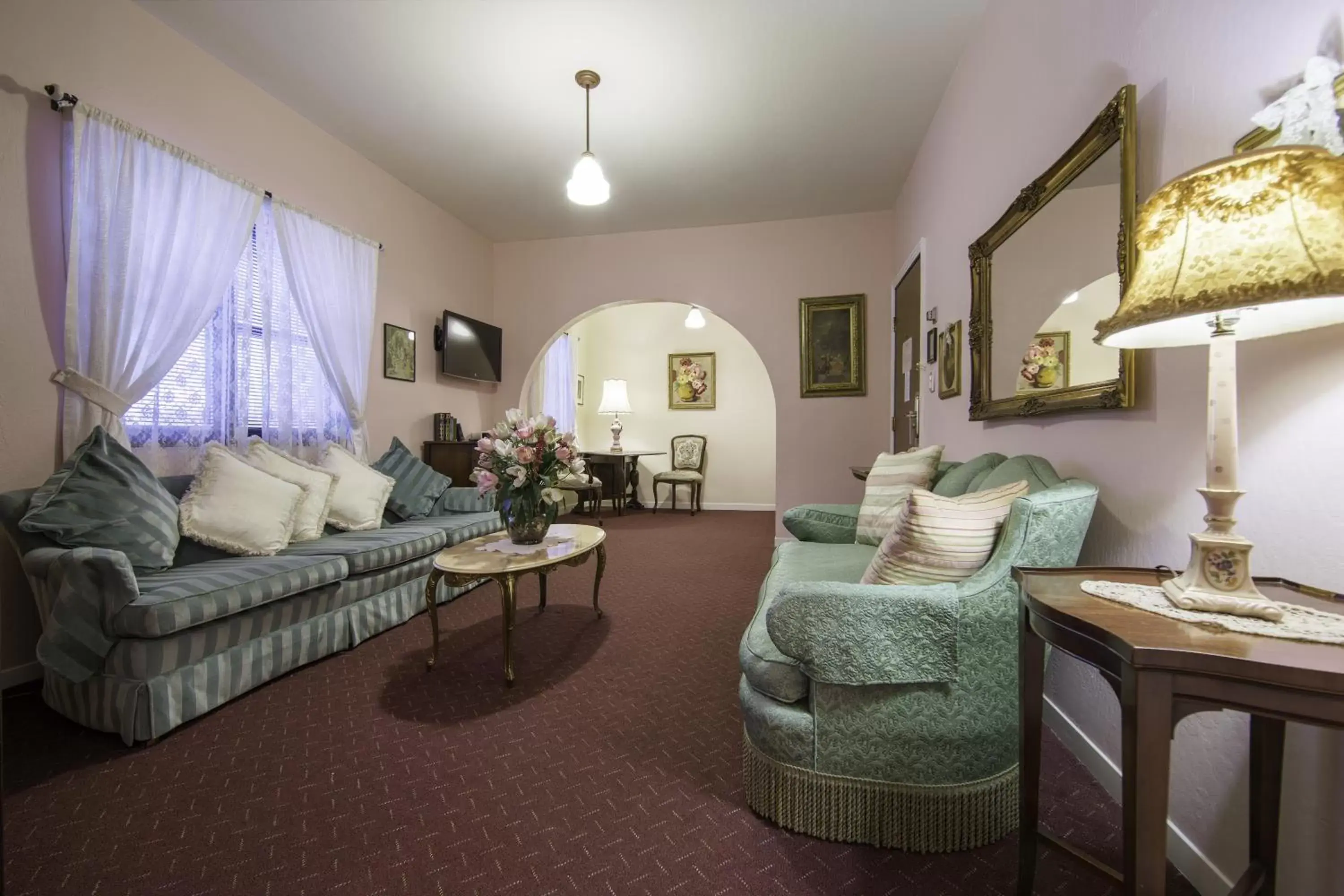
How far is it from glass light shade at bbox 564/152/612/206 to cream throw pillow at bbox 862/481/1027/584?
7.91 ft

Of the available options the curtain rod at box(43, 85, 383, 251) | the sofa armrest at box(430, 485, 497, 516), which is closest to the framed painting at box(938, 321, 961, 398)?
the sofa armrest at box(430, 485, 497, 516)

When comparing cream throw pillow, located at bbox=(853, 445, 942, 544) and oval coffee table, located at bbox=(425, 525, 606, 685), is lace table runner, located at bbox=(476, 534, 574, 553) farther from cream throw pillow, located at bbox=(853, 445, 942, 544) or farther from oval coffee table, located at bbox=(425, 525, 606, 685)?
cream throw pillow, located at bbox=(853, 445, 942, 544)

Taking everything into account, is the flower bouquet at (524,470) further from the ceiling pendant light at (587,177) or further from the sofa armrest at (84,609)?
the ceiling pendant light at (587,177)

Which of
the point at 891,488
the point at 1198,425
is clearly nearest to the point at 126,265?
the point at 891,488

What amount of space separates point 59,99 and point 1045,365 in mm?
4019

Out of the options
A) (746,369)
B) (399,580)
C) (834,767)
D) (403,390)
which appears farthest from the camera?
(746,369)

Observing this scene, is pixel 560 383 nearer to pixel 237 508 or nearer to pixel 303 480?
pixel 303 480

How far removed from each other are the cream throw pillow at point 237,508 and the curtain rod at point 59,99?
1.48 m

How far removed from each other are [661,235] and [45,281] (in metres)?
4.16

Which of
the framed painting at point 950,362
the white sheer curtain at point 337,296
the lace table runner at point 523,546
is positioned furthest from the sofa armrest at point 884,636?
the white sheer curtain at point 337,296

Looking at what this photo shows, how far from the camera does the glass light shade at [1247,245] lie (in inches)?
28.6

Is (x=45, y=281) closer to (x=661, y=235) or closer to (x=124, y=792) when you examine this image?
(x=124, y=792)

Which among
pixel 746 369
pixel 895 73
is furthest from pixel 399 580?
pixel 746 369

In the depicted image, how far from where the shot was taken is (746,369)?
748 centimetres
